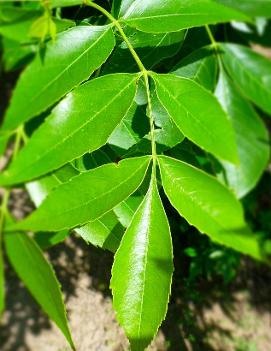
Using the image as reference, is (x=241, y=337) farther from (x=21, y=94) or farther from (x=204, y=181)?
(x=21, y=94)

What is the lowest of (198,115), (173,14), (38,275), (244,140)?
(244,140)

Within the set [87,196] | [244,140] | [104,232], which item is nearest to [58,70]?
[87,196]

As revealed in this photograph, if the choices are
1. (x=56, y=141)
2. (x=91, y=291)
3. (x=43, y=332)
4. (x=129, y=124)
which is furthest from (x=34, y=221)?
(x=43, y=332)

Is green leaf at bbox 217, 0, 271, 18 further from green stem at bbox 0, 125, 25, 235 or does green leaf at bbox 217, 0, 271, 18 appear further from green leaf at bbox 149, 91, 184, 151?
green stem at bbox 0, 125, 25, 235

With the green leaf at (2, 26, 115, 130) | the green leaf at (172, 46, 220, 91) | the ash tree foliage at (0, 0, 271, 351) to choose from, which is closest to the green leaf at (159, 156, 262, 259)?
the ash tree foliage at (0, 0, 271, 351)

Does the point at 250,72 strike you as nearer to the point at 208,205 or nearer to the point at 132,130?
the point at 132,130

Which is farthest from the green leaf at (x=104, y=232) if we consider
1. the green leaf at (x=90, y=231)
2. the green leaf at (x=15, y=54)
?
the green leaf at (x=15, y=54)
